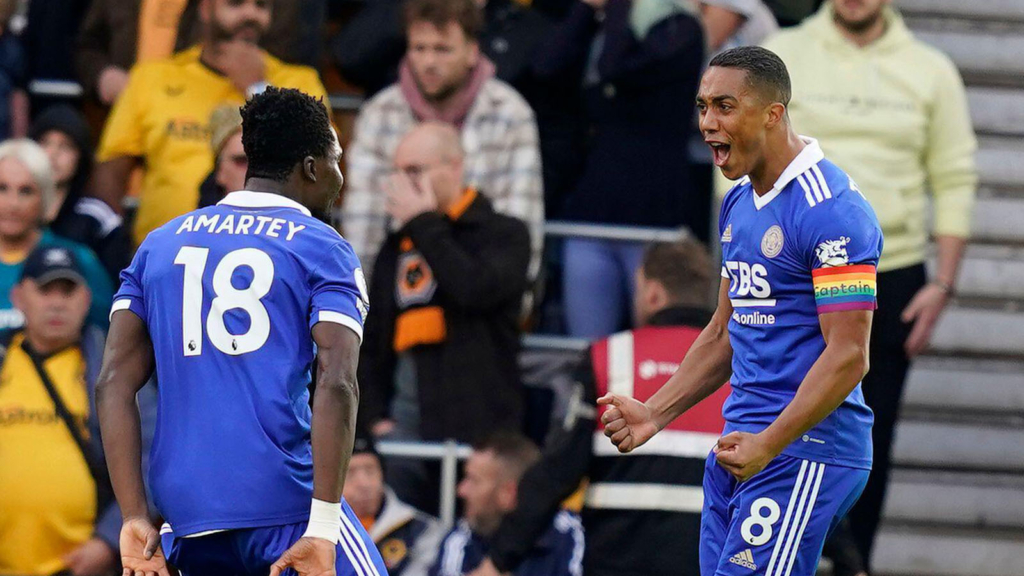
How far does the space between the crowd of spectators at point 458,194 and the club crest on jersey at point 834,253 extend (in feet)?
7.14

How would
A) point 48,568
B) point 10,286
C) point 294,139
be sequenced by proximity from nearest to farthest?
point 294,139
point 48,568
point 10,286

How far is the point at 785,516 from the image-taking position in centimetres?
470

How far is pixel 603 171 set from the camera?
8266 mm

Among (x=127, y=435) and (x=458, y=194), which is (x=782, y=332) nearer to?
(x=127, y=435)

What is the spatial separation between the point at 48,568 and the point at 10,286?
132 cm

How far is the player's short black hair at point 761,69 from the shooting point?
15.2 feet

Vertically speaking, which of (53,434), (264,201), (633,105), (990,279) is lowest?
(53,434)

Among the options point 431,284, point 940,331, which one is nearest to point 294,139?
point 431,284

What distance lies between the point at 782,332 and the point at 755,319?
3.5 inches

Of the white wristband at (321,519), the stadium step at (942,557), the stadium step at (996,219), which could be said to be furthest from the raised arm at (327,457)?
the stadium step at (996,219)

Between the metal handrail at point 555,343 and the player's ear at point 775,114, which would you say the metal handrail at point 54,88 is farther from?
the player's ear at point 775,114

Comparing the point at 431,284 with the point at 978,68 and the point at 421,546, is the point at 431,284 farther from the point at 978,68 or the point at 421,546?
the point at 978,68

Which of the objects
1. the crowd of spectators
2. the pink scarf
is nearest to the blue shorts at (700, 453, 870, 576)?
the crowd of spectators

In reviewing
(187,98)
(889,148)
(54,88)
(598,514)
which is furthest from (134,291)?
(54,88)
